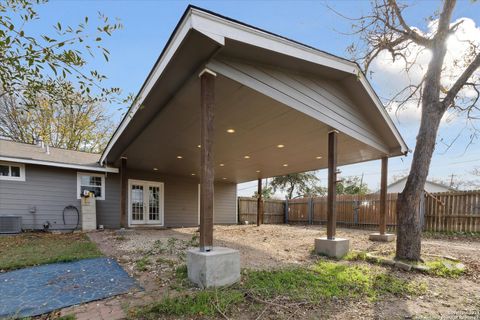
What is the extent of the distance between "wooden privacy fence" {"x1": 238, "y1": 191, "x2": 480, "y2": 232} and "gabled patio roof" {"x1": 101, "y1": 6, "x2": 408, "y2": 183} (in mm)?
3115

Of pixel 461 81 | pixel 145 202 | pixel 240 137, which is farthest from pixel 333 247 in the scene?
pixel 145 202

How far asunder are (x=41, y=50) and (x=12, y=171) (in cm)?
860

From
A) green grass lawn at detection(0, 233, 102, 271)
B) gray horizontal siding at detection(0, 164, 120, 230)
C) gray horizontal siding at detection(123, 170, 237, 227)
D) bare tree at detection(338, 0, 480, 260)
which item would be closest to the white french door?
gray horizontal siding at detection(123, 170, 237, 227)

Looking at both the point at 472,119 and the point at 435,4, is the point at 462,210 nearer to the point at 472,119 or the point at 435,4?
the point at 472,119

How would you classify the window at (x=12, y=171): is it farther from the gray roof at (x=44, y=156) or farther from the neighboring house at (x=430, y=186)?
the neighboring house at (x=430, y=186)

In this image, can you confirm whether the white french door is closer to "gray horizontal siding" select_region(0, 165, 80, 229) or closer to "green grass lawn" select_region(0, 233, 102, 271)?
"gray horizontal siding" select_region(0, 165, 80, 229)

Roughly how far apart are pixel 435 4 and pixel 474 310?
5.81 meters

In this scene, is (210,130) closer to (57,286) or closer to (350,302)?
(350,302)

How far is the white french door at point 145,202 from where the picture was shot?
11352 millimetres

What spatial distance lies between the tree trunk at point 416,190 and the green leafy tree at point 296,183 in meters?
20.7

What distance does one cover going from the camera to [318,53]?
448 cm

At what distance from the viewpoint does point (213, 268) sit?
3.11 m

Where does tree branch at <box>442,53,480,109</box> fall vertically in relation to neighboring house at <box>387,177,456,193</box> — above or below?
above

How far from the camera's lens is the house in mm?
3523
